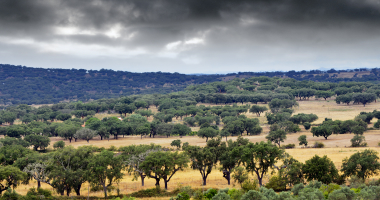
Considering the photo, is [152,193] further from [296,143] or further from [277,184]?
[296,143]

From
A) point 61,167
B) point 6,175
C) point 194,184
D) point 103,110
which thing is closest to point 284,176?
point 194,184

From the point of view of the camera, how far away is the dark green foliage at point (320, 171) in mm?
34750

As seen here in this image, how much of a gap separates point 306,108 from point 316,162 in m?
102

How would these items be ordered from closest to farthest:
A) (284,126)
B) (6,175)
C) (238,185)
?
(6,175), (238,185), (284,126)

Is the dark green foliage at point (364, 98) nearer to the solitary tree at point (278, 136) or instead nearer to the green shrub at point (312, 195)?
the solitary tree at point (278, 136)

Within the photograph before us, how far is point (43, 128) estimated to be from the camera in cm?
9381

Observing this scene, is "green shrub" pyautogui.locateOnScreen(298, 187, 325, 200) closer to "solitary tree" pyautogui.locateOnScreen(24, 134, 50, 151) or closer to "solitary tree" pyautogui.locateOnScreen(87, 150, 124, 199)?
"solitary tree" pyautogui.locateOnScreen(87, 150, 124, 199)

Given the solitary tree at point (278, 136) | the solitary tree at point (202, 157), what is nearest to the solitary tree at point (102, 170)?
the solitary tree at point (202, 157)

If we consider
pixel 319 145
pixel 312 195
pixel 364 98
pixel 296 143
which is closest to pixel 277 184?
pixel 312 195

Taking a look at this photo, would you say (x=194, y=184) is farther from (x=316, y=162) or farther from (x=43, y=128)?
(x=43, y=128)

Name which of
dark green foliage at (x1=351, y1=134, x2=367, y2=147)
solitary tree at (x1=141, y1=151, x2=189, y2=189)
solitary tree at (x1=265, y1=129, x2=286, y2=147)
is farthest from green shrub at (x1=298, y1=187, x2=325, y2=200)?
dark green foliage at (x1=351, y1=134, x2=367, y2=147)

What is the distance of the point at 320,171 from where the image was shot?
114ft

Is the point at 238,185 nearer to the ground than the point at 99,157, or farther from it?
nearer to the ground

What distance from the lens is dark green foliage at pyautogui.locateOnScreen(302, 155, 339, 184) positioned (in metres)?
34.8
